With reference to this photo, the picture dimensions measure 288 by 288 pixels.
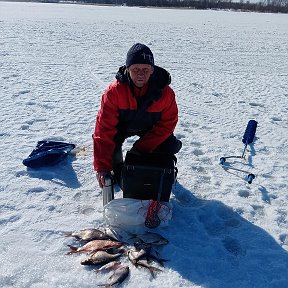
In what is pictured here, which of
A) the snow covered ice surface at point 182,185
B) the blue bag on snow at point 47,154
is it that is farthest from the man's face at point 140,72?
the blue bag on snow at point 47,154

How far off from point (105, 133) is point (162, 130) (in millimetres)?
595

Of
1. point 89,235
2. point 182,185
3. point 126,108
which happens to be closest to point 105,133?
point 126,108

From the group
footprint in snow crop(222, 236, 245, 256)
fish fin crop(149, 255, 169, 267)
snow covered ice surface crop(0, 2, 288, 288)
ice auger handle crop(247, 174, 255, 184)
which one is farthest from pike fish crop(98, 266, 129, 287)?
ice auger handle crop(247, 174, 255, 184)

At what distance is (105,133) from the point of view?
3318 millimetres

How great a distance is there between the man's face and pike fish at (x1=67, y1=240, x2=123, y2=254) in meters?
1.38

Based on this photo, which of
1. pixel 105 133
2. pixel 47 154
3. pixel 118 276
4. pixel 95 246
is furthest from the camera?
pixel 47 154

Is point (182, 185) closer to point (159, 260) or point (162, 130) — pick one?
point (162, 130)

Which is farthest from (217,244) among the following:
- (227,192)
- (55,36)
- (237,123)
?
(55,36)

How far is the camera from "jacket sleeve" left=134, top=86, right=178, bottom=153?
11.5ft

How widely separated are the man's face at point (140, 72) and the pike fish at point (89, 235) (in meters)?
1.33

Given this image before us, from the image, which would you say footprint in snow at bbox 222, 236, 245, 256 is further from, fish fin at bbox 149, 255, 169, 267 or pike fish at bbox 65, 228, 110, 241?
pike fish at bbox 65, 228, 110, 241

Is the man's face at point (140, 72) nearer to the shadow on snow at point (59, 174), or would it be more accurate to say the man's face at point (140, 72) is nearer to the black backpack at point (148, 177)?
the black backpack at point (148, 177)

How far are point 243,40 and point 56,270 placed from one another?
53.7 ft

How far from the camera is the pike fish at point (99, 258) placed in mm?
2725
